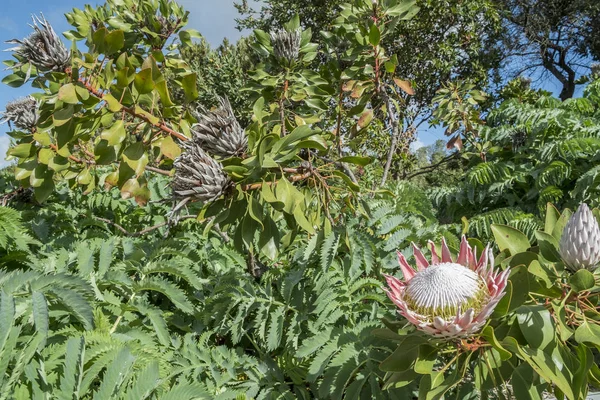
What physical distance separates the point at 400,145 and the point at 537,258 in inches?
232

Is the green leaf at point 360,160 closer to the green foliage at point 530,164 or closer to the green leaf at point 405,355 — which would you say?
the green leaf at point 405,355

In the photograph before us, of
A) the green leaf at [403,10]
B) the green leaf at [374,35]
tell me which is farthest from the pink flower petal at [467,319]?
the green leaf at [403,10]

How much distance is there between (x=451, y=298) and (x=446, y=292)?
2 centimetres

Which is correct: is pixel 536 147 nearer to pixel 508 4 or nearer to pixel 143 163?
pixel 143 163

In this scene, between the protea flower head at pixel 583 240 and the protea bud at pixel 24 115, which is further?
the protea bud at pixel 24 115

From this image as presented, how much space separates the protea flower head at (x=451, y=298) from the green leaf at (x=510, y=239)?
11 cm

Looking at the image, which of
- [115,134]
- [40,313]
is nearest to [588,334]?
[40,313]

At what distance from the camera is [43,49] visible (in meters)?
1.59

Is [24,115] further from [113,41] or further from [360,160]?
[360,160]

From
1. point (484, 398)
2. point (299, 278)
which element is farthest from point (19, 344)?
point (484, 398)

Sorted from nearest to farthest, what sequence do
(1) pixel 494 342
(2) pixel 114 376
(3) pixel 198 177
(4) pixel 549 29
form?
1. (1) pixel 494 342
2. (2) pixel 114 376
3. (3) pixel 198 177
4. (4) pixel 549 29

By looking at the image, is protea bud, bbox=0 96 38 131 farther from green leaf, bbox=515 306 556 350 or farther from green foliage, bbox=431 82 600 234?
green foliage, bbox=431 82 600 234

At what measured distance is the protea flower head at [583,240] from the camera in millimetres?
926

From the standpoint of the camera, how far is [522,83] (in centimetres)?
675
